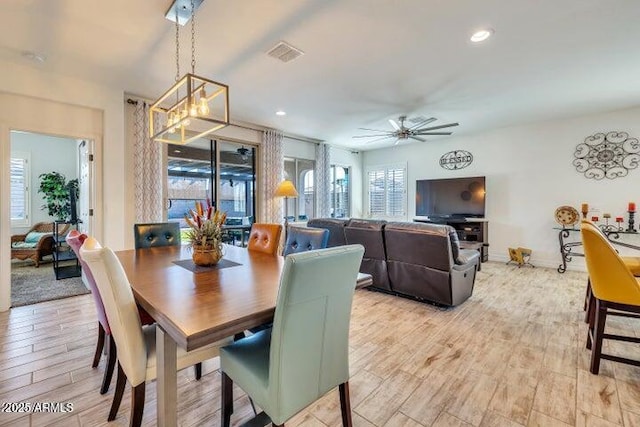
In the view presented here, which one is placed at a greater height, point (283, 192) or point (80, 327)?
point (283, 192)

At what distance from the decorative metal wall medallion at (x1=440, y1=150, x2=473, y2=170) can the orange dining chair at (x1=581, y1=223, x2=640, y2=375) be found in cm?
464

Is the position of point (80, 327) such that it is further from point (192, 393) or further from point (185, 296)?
point (185, 296)

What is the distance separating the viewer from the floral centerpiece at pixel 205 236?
6.33ft

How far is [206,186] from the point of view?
512 cm

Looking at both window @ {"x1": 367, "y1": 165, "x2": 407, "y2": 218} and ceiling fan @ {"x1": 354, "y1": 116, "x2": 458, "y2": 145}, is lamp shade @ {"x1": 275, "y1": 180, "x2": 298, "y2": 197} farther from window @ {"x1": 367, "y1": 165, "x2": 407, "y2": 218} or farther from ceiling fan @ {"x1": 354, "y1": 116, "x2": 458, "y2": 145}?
window @ {"x1": 367, "y1": 165, "x2": 407, "y2": 218}

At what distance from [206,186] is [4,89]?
8.51 ft

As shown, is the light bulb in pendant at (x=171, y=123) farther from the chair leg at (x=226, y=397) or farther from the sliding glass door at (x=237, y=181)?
the sliding glass door at (x=237, y=181)

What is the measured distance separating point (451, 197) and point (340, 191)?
2745 millimetres

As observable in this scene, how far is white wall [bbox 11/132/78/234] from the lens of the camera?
5852mm

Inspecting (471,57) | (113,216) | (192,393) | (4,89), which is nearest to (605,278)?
(471,57)

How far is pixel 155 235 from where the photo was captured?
2.92m

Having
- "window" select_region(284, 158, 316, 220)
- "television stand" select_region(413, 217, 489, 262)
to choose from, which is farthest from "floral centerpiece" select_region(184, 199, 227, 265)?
"television stand" select_region(413, 217, 489, 262)

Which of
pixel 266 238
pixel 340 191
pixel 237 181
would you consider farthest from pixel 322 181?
pixel 266 238

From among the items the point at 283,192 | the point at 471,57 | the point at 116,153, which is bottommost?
the point at 283,192
